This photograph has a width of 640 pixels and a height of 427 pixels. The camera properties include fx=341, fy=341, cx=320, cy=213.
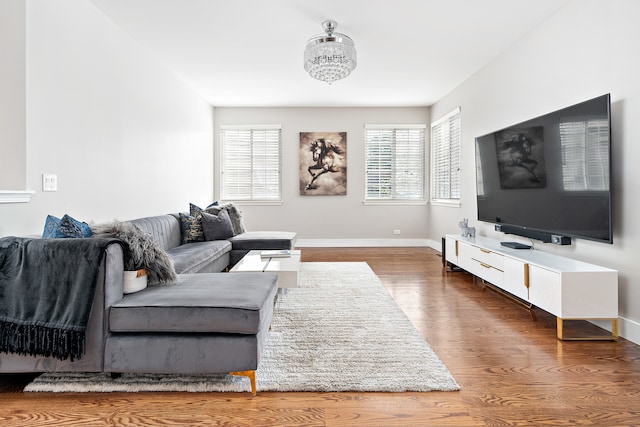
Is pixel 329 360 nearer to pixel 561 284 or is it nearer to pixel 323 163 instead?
pixel 561 284

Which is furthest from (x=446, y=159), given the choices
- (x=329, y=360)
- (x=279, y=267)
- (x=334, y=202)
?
(x=329, y=360)

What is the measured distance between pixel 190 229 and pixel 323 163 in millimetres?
3053

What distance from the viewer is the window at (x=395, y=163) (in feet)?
21.7

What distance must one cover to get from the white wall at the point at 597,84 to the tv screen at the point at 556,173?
0.49ft

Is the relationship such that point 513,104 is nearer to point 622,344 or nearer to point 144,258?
point 622,344

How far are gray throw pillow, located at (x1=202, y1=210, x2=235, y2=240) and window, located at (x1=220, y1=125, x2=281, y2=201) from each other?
2.09 meters

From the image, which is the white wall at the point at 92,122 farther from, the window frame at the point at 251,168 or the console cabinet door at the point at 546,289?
the console cabinet door at the point at 546,289

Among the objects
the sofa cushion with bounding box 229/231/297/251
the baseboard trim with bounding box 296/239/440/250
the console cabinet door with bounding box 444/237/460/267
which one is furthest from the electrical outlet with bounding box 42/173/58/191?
the baseboard trim with bounding box 296/239/440/250

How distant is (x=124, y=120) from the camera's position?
357 centimetres

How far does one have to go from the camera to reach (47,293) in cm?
172

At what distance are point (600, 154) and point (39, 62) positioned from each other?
4.09 metres

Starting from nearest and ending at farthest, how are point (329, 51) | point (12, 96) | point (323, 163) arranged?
point (12, 96) < point (329, 51) < point (323, 163)

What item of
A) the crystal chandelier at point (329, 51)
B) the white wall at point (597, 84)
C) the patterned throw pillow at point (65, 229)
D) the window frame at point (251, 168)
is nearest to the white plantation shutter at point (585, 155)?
the white wall at point (597, 84)

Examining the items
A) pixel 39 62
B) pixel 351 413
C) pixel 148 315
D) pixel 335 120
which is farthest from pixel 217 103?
pixel 351 413
